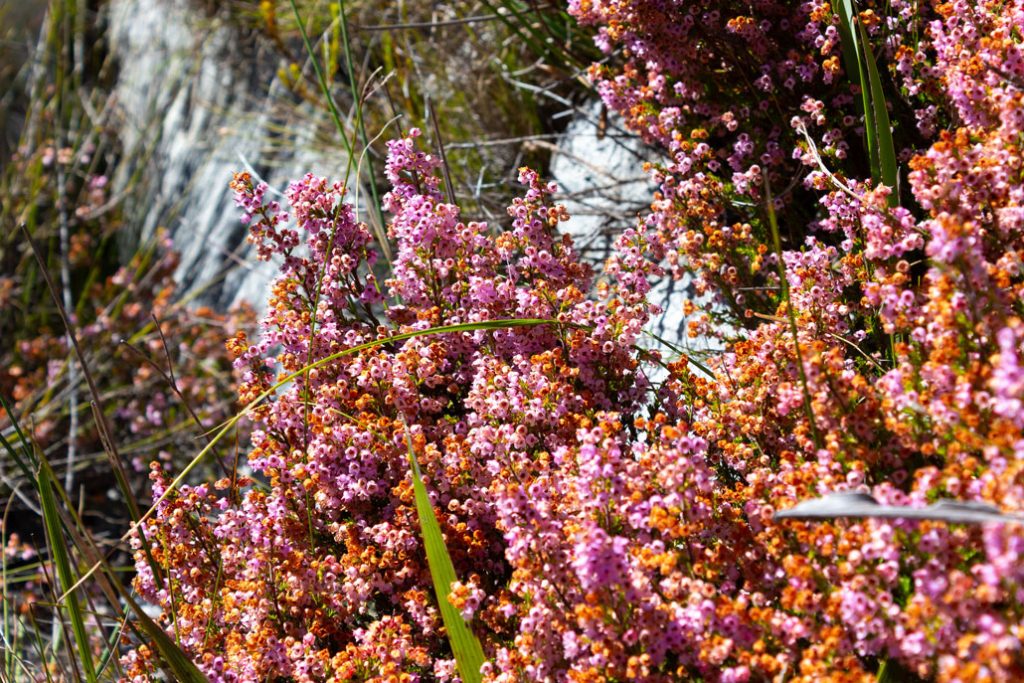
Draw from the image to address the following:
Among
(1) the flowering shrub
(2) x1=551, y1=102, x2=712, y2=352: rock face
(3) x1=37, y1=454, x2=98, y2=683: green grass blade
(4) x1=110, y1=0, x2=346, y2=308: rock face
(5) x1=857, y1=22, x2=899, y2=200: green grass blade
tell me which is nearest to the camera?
(1) the flowering shrub

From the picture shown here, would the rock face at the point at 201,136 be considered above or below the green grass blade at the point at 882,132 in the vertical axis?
above

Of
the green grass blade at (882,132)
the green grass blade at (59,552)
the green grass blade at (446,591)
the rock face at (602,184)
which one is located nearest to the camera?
the green grass blade at (446,591)

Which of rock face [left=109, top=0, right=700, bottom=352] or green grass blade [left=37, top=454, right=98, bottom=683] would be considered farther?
rock face [left=109, top=0, right=700, bottom=352]

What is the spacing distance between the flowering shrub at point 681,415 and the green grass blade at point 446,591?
0.05 metres

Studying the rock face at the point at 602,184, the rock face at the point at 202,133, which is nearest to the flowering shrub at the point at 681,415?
the rock face at the point at 602,184

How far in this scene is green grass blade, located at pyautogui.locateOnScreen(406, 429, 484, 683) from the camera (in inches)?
64.5

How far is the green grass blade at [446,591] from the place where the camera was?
64.5 inches

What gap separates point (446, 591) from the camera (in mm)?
1678

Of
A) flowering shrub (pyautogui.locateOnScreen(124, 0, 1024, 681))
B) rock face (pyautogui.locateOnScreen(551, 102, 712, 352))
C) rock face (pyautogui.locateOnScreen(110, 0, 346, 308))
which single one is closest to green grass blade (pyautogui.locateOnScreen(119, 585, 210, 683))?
flowering shrub (pyautogui.locateOnScreen(124, 0, 1024, 681))

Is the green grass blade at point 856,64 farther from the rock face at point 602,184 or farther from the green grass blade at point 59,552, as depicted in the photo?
the green grass blade at point 59,552

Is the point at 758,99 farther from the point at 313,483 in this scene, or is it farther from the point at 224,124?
the point at 224,124

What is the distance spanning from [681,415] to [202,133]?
15.6 feet

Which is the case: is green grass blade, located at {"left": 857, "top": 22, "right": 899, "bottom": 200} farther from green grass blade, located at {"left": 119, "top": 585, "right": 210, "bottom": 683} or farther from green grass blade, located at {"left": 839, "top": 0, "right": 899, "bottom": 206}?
green grass blade, located at {"left": 119, "top": 585, "right": 210, "bottom": 683}

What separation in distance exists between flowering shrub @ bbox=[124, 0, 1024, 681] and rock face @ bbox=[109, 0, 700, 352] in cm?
225
